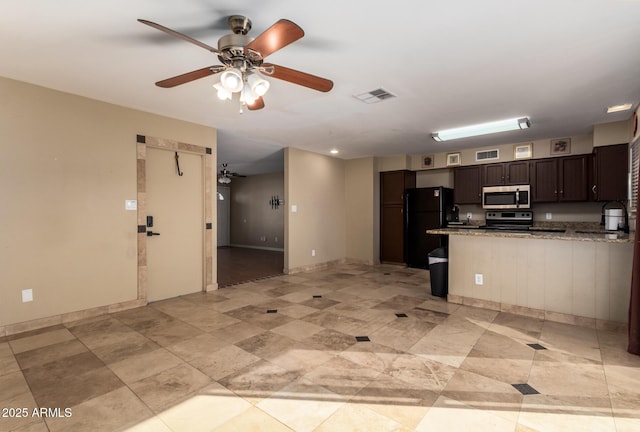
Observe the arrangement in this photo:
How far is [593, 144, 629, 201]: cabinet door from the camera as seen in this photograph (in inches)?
175

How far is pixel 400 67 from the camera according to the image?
9.41ft

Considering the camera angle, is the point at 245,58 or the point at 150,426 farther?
the point at 245,58

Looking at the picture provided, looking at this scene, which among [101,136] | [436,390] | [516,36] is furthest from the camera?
[101,136]

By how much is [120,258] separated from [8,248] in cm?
102

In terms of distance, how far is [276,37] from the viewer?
187 cm

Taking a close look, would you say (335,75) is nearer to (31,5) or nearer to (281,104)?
(281,104)

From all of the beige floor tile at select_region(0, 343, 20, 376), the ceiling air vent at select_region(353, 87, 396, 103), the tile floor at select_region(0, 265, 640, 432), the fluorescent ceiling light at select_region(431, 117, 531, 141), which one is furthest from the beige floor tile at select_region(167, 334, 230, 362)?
the fluorescent ceiling light at select_region(431, 117, 531, 141)

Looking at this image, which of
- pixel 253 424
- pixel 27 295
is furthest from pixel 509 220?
pixel 27 295

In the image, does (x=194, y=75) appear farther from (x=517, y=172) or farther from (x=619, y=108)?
(x=517, y=172)

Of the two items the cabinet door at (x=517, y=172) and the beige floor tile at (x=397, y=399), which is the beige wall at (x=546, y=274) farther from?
the cabinet door at (x=517, y=172)

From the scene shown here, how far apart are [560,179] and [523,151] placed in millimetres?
794

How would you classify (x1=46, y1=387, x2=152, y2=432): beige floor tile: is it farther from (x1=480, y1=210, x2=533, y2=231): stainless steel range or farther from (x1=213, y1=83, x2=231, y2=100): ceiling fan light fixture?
(x1=480, y1=210, x2=533, y2=231): stainless steel range

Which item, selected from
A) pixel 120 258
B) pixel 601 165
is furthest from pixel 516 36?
pixel 120 258

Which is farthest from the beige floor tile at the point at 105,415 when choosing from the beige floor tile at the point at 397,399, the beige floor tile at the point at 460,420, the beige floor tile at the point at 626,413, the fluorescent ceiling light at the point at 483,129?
the fluorescent ceiling light at the point at 483,129
